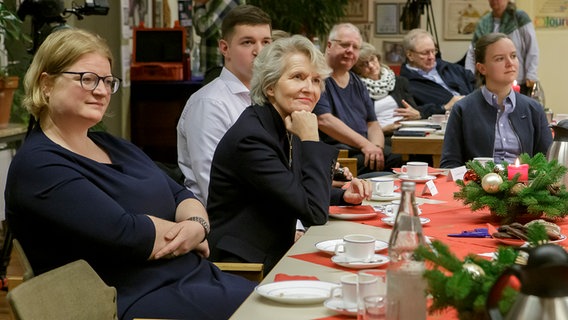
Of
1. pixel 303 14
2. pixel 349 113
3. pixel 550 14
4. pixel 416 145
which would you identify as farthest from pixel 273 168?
pixel 550 14

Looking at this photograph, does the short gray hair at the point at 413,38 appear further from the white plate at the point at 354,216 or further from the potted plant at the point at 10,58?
the white plate at the point at 354,216

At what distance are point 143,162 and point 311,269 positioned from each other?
0.76 meters

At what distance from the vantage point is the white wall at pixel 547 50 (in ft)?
38.2

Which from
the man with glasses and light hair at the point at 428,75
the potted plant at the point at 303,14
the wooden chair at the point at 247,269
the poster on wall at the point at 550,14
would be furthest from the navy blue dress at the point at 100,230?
the poster on wall at the point at 550,14

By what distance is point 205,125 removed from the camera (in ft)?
12.8

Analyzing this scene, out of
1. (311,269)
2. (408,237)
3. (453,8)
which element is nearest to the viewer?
(408,237)

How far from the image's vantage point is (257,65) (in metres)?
3.32

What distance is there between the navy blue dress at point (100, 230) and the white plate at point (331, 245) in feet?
1.01

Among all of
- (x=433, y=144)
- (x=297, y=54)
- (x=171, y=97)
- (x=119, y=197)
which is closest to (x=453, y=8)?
(x=171, y=97)

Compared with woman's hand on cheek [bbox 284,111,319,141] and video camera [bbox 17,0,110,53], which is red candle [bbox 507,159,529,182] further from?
video camera [bbox 17,0,110,53]

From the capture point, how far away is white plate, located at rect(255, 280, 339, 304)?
6.59ft

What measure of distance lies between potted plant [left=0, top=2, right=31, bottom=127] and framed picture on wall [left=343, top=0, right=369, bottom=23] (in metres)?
6.62

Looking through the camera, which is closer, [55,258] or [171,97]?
[55,258]

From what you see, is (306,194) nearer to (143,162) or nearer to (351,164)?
(143,162)
